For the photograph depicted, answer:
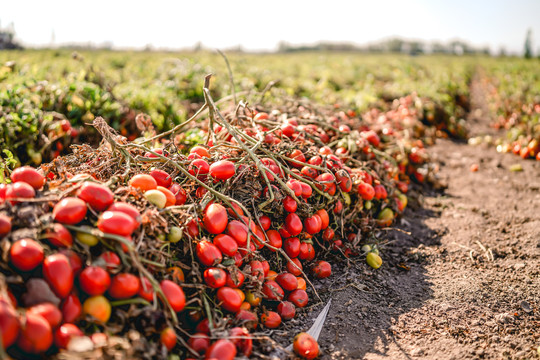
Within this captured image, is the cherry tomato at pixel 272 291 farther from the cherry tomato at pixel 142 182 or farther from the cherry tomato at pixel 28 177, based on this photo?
the cherry tomato at pixel 28 177

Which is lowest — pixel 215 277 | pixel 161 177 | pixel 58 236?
pixel 215 277

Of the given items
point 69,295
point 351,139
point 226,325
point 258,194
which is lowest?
point 226,325

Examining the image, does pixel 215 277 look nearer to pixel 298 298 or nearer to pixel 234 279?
pixel 234 279

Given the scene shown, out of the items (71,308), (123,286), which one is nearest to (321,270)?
(123,286)

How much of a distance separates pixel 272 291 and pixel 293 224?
524 mm

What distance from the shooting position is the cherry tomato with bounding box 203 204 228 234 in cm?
225

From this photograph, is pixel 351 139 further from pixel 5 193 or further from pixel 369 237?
pixel 5 193

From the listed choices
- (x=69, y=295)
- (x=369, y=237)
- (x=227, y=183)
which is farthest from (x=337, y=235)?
(x=69, y=295)

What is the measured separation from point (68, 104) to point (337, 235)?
399 centimetres

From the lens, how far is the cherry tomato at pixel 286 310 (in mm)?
2430

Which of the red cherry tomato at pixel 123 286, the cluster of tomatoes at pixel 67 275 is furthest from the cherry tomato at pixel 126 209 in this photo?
the red cherry tomato at pixel 123 286

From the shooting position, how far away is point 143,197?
215cm

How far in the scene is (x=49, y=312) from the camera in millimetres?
1487

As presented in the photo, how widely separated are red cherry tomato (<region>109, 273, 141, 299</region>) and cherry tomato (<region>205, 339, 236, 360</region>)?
475 millimetres
